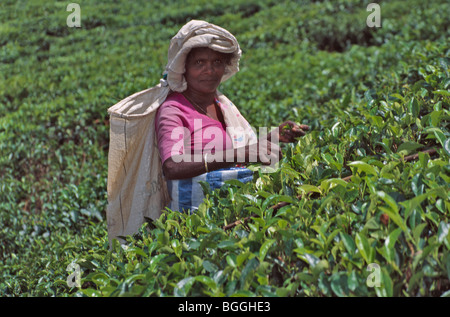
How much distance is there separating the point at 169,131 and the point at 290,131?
2.44 ft

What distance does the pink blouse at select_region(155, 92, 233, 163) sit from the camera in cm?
261

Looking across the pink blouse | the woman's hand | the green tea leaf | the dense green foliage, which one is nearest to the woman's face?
the pink blouse

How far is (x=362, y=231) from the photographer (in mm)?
1716

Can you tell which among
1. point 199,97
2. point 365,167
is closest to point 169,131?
point 199,97

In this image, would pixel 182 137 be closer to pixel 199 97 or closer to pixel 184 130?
pixel 184 130

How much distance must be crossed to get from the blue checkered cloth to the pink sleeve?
0.16m

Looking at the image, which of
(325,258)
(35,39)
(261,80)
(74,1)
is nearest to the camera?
(325,258)

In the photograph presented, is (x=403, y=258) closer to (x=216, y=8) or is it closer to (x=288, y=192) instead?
(x=288, y=192)

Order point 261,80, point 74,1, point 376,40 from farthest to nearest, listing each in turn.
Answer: point 74,1 → point 376,40 → point 261,80

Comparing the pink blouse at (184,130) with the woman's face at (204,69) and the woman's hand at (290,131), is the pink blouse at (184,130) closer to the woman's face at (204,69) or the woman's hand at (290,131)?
the woman's face at (204,69)

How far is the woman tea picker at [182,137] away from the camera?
8.47 feet

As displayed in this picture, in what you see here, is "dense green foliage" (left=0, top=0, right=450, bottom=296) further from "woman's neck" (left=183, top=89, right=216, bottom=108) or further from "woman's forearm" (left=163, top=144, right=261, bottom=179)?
"woman's neck" (left=183, top=89, right=216, bottom=108)
